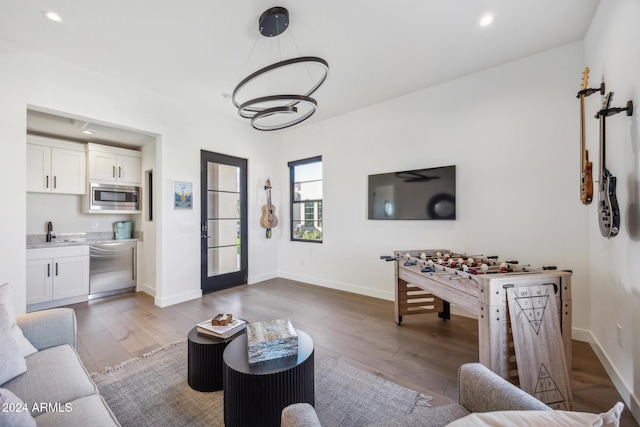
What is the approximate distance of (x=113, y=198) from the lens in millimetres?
4281

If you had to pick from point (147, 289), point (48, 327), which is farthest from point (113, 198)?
point (48, 327)

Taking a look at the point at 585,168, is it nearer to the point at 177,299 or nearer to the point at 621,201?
the point at 621,201

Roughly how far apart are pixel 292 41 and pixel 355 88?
46.9 inches

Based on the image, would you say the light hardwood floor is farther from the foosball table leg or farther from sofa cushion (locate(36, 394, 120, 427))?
sofa cushion (locate(36, 394, 120, 427))

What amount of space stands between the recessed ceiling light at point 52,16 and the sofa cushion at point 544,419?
366 centimetres

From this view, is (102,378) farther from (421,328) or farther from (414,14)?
(414,14)

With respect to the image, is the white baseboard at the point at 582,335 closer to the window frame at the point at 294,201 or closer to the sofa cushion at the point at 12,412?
the window frame at the point at 294,201

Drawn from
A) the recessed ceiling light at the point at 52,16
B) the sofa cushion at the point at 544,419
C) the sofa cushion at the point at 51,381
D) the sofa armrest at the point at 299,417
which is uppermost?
the recessed ceiling light at the point at 52,16

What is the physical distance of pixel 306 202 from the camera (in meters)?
4.89

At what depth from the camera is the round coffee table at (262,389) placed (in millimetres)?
1360

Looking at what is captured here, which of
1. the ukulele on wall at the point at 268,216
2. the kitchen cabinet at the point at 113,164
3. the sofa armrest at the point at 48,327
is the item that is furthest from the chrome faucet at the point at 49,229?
the sofa armrest at the point at 48,327

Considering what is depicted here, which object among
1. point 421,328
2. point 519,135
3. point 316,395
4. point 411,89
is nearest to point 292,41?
point 411,89

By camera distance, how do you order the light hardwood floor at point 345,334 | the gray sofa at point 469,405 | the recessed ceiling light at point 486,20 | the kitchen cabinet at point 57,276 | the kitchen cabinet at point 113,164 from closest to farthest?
the gray sofa at point 469,405
the light hardwood floor at point 345,334
the recessed ceiling light at point 486,20
the kitchen cabinet at point 57,276
the kitchen cabinet at point 113,164

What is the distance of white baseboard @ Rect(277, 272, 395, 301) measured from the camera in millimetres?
3783
